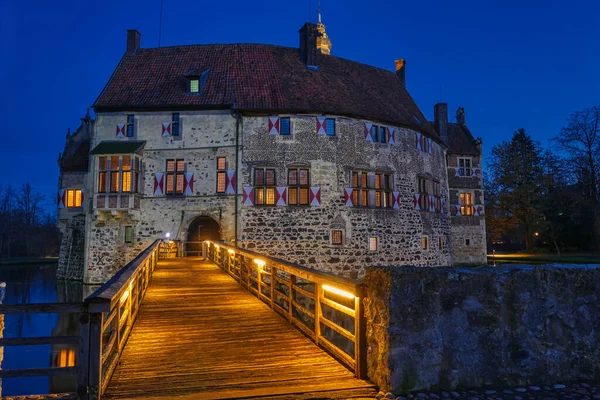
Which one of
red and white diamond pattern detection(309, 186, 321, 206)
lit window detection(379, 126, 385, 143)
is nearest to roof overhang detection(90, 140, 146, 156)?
red and white diamond pattern detection(309, 186, 321, 206)

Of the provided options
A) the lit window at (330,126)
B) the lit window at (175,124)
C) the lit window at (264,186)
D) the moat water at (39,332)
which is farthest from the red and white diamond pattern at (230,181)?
the moat water at (39,332)

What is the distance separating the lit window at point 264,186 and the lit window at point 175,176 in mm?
3611

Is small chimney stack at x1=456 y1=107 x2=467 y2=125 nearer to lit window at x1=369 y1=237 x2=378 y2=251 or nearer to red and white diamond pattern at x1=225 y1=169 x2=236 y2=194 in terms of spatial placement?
lit window at x1=369 y1=237 x2=378 y2=251

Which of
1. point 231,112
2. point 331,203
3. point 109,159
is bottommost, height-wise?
point 331,203

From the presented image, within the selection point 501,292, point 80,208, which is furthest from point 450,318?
point 80,208

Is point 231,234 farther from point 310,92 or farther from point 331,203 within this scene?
point 310,92

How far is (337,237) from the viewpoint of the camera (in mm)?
22297

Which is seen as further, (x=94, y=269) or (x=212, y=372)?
(x=94, y=269)

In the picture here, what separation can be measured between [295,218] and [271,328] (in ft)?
48.4

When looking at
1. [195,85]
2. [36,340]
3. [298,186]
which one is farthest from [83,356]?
[195,85]

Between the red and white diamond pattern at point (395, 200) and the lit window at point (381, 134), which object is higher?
the lit window at point (381, 134)

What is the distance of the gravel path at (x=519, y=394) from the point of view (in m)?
4.16

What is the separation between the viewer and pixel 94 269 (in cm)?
2198

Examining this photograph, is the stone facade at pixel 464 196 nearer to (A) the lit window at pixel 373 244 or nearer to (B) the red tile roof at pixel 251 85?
(B) the red tile roof at pixel 251 85
